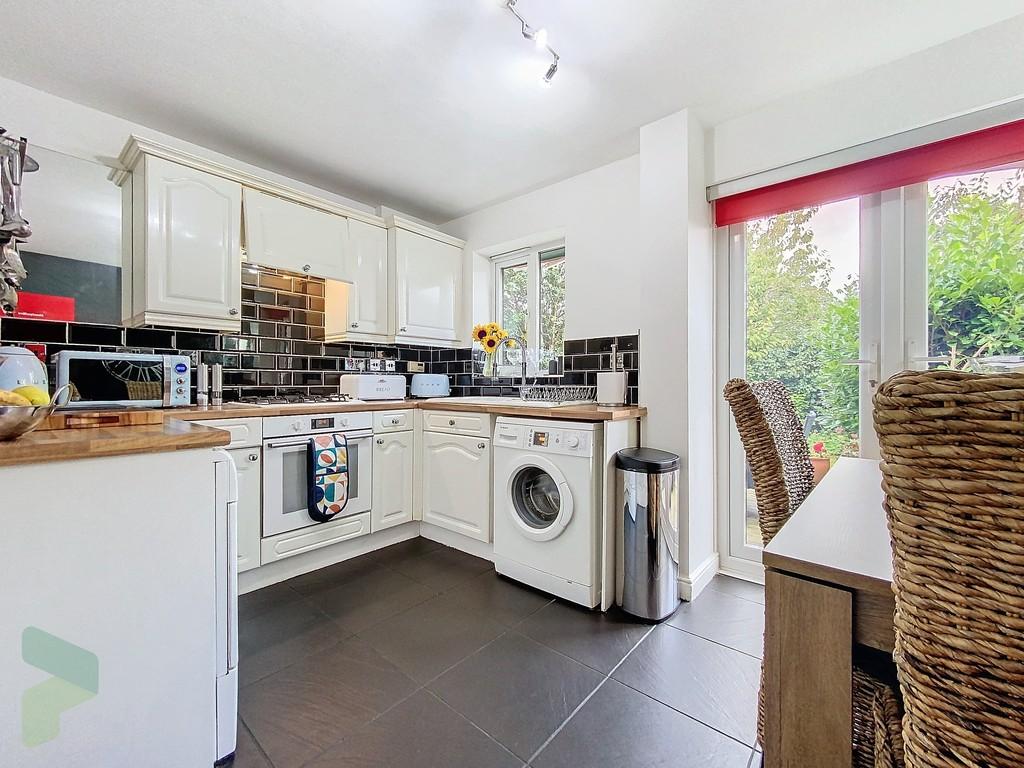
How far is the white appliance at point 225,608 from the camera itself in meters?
1.20

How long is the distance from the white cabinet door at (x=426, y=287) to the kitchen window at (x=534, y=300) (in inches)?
14.8

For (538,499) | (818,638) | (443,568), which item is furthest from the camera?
(443,568)

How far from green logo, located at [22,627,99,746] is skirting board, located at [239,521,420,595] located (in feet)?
4.41

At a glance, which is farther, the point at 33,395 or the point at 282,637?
the point at 282,637

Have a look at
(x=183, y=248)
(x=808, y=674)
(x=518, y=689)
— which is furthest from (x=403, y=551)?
(x=808, y=674)

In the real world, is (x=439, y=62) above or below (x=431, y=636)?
above

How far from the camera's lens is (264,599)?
6.99 feet

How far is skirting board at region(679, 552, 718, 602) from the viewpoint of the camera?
2.15 m

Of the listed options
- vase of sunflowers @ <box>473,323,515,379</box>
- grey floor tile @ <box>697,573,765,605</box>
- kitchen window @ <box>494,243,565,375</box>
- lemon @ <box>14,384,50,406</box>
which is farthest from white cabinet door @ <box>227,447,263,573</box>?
grey floor tile @ <box>697,573,765,605</box>

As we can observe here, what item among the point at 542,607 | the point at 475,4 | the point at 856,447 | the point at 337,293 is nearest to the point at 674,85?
the point at 475,4

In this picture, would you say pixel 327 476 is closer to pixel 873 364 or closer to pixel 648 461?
pixel 648 461

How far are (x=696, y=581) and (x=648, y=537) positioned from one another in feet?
1.62

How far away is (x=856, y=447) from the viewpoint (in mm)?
2062

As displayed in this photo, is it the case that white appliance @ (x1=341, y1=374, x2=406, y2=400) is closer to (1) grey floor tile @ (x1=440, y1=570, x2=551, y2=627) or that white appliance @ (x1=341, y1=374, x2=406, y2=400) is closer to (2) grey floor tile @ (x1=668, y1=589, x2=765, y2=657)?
(1) grey floor tile @ (x1=440, y1=570, x2=551, y2=627)
